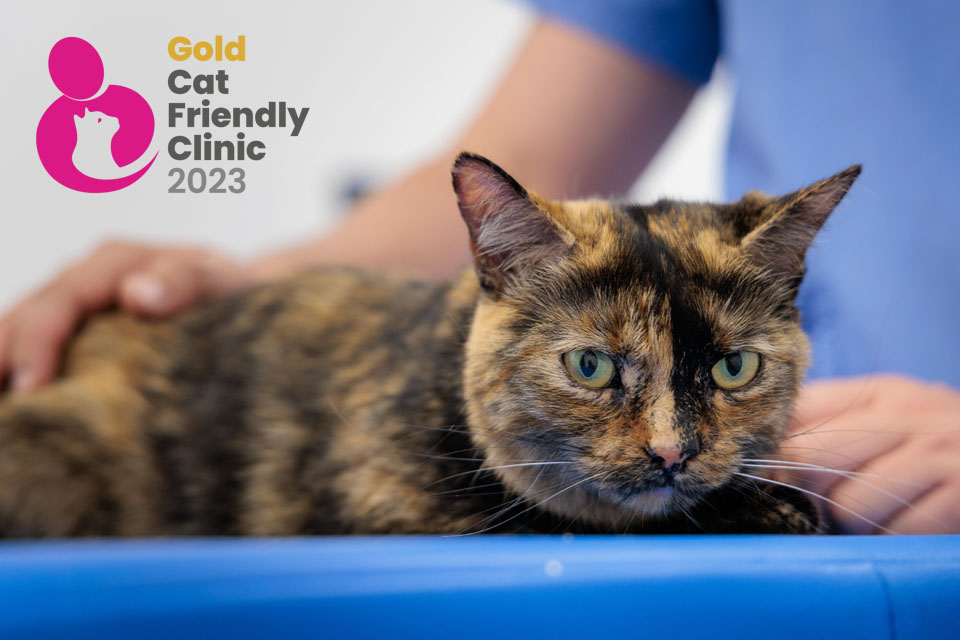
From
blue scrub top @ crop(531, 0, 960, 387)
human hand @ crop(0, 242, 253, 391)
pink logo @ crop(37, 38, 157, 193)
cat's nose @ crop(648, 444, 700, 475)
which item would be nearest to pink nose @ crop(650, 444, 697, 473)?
cat's nose @ crop(648, 444, 700, 475)

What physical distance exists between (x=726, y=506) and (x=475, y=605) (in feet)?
1.10

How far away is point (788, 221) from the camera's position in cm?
65

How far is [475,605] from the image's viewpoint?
395 mm

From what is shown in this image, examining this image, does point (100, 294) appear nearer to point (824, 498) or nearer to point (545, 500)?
point (545, 500)

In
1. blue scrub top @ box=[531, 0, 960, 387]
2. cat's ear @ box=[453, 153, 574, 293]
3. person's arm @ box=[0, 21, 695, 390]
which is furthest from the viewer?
person's arm @ box=[0, 21, 695, 390]

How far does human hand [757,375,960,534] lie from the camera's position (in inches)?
24.2

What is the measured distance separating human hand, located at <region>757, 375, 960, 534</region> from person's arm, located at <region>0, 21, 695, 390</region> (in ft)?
1.77

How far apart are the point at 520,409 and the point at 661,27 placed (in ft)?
2.94

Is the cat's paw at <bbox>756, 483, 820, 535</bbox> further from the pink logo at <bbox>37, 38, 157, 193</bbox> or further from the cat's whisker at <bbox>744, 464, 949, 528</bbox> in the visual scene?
the pink logo at <bbox>37, 38, 157, 193</bbox>

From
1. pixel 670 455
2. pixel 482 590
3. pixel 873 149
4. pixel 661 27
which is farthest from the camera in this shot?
pixel 661 27

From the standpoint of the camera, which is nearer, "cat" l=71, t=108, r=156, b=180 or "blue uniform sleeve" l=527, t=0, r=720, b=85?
"cat" l=71, t=108, r=156, b=180

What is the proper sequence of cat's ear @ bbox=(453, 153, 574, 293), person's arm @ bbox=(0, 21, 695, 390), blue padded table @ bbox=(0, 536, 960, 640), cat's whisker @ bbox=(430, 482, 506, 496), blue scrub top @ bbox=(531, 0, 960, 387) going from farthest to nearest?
person's arm @ bbox=(0, 21, 695, 390), blue scrub top @ bbox=(531, 0, 960, 387), cat's whisker @ bbox=(430, 482, 506, 496), cat's ear @ bbox=(453, 153, 574, 293), blue padded table @ bbox=(0, 536, 960, 640)

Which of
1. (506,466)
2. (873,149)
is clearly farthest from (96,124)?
(873,149)

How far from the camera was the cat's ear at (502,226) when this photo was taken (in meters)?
0.59
